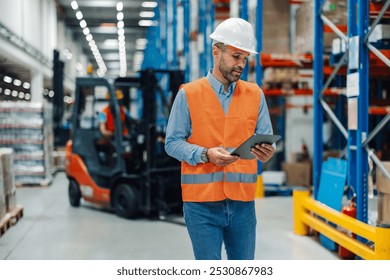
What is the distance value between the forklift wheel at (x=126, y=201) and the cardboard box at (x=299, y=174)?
134 inches

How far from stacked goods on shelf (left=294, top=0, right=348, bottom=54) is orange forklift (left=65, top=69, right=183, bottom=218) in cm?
176

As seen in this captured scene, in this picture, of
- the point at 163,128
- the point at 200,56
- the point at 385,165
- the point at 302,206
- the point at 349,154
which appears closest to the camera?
the point at 385,165

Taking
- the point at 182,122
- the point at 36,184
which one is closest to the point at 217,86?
the point at 182,122

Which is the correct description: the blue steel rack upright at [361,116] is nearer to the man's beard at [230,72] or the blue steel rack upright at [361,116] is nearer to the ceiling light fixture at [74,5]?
the man's beard at [230,72]

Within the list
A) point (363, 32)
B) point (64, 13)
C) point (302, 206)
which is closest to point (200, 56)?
point (64, 13)

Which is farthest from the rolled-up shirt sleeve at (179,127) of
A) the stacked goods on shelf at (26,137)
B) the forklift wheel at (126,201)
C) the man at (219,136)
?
the stacked goods on shelf at (26,137)

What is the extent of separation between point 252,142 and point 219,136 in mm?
208

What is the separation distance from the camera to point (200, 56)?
31.9 feet

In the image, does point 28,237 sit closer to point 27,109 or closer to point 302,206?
point 302,206

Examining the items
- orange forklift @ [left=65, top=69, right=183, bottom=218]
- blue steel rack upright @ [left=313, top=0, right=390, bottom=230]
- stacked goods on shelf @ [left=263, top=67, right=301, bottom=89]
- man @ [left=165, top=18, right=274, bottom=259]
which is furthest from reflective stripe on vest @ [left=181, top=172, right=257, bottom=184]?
stacked goods on shelf @ [left=263, top=67, right=301, bottom=89]

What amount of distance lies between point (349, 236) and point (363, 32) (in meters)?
1.69

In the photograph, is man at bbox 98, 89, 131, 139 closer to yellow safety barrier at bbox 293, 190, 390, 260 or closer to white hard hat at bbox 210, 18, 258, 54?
yellow safety barrier at bbox 293, 190, 390, 260

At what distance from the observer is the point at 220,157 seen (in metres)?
2.24

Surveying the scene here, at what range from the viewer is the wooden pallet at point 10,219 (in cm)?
564
